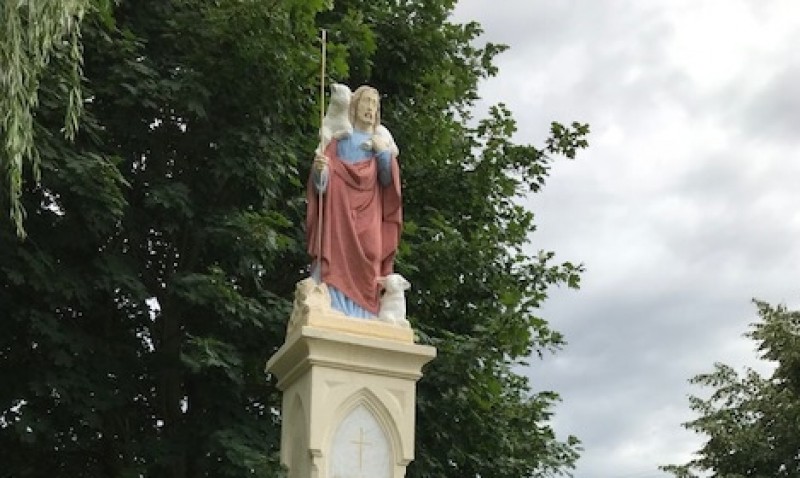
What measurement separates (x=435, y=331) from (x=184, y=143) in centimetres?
334

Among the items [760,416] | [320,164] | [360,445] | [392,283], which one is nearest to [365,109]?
[320,164]

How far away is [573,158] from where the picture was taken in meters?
14.0

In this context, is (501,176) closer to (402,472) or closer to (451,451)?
(451,451)

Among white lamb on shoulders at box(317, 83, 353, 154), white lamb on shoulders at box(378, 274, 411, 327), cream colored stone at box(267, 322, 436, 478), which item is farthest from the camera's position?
white lamb on shoulders at box(317, 83, 353, 154)

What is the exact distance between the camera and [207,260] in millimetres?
12508

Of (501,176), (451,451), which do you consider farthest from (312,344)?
(501,176)

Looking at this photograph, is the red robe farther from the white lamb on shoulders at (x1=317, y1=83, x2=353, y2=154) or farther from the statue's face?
the statue's face

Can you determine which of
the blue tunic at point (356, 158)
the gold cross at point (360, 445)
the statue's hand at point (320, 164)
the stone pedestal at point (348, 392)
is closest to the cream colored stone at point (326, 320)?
the stone pedestal at point (348, 392)

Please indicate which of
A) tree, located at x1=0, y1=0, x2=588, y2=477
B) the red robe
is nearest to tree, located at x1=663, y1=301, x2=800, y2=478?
tree, located at x1=0, y1=0, x2=588, y2=477

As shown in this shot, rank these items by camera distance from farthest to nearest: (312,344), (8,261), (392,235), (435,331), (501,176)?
(501,176) → (435,331) → (8,261) → (392,235) → (312,344)

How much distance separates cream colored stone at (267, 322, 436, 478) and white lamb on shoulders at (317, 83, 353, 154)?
1.22 metres

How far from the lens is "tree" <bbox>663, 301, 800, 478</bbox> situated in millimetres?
19141

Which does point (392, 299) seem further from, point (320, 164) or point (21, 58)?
point (21, 58)

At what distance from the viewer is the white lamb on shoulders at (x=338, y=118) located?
26.7ft
